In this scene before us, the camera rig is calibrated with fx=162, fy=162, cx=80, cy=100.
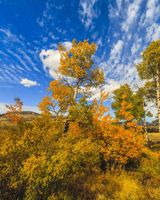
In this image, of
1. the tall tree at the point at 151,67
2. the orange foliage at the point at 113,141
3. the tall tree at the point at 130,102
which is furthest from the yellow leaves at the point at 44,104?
the tall tree at the point at 130,102

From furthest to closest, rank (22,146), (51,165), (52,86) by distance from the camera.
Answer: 1. (52,86)
2. (22,146)
3. (51,165)

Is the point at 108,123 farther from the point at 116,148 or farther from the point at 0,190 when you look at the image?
the point at 0,190

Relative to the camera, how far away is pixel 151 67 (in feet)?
45.4

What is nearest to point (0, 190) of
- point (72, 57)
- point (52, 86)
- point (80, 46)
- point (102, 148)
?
point (102, 148)

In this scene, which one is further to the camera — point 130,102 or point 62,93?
point 130,102

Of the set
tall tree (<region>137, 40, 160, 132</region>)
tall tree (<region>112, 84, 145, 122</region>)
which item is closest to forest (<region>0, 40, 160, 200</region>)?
tall tree (<region>137, 40, 160, 132</region>)

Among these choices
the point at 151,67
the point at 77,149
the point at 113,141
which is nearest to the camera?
the point at 77,149

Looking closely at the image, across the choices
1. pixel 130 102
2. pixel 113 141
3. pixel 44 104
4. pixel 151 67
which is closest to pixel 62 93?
pixel 44 104

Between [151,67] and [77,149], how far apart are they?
415 inches

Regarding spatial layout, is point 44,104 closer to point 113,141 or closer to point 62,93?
point 62,93

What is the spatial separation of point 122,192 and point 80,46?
39.0 feet

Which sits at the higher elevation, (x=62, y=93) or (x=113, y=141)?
(x=62, y=93)

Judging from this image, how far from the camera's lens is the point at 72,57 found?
14.8 metres

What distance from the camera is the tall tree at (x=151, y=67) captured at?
13.2m
